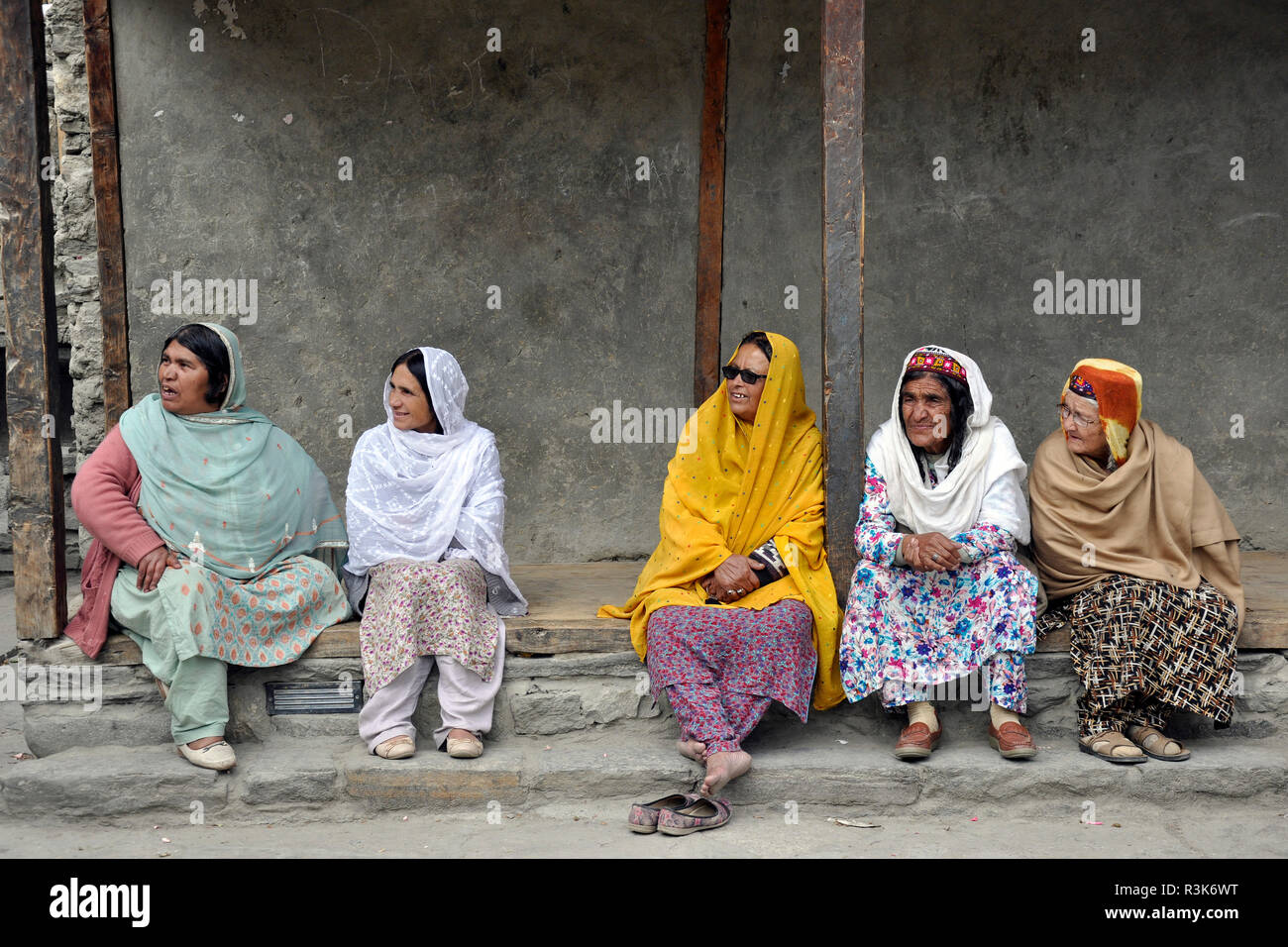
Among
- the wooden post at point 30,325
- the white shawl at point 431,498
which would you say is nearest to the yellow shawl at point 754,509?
the white shawl at point 431,498

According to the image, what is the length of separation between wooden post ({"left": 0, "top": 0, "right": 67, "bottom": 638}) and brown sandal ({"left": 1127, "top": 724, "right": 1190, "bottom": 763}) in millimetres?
3575

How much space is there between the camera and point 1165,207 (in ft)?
18.1

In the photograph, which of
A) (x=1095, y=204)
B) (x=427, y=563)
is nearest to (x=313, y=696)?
(x=427, y=563)

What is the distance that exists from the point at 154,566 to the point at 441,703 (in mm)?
1018

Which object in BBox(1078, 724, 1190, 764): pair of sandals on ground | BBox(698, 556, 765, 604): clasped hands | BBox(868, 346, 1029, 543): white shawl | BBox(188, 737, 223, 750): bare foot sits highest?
BBox(868, 346, 1029, 543): white shawl

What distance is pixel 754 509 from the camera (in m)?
4.25

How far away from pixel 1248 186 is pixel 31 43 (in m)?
4.95

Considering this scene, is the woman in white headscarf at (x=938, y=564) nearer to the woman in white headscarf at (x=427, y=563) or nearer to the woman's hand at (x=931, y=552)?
the woman's hand at (x=931, y=552)

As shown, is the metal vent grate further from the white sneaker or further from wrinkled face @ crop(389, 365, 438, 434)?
wrinkled face @ crop(389, 365, 438, 434)

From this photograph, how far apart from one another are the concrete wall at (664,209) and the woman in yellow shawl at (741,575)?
1405mm

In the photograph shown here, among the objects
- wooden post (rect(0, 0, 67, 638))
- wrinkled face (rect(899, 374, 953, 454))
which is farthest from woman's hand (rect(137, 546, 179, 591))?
wrinkled face (rect(899, 374, 953, 454))

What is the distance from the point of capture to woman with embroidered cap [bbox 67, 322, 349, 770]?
3865 millimetres

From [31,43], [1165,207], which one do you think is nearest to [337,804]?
[31,43]

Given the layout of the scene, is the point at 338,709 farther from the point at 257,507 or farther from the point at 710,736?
the point at 710,736
